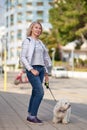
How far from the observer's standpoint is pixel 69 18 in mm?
66938

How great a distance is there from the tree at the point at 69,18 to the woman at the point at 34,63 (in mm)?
52992

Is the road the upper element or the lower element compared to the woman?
lower

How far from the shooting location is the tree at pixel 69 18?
64562 mm

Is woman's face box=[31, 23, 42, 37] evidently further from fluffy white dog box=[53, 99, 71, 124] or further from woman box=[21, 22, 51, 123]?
fluffy white dog box=[53, 99, 71, 124]

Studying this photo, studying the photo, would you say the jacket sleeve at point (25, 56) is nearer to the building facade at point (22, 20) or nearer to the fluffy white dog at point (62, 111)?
the fluffy white dog at point (62, 111)

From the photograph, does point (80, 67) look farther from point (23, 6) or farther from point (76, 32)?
point (23, 6)

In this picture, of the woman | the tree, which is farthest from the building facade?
the woman

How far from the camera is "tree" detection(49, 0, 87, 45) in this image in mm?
64562

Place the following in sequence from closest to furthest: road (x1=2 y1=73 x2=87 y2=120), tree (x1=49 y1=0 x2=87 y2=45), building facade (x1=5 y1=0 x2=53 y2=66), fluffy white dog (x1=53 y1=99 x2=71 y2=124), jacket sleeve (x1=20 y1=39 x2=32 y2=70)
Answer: jacket sleeve (x1=20 y1=39 x2=32 y2=70) → fluffy white dog (x1=53 y1=99 x2=71 y2=124) → road (x1=2 y1=73 x2=87 y2=120) → tree (x1=49 y1=0 x2=87 y2=45) → building facade (x1=5 y1=0 x2=53 y2=66)

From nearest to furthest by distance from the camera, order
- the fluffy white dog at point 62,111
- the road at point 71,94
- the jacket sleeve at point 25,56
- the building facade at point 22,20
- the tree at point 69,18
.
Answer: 1. the jacket sleeve at point 25,56
2. the fluffy white dog at point 62,111
3. the road at point 71,94
4. the tree at point 69,18
5. the building facade at point 22,20

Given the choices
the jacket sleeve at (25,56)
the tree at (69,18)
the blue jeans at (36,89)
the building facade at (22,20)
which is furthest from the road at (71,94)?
the building facade at (22,20)

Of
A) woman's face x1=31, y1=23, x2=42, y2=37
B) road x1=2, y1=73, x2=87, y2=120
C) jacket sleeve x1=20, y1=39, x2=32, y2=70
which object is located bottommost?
road x1=2, y1=73, x2=87, y2=120

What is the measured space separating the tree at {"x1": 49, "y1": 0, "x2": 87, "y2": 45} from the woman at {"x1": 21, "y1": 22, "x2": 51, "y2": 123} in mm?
52992

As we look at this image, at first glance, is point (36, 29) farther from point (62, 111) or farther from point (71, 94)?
point (71, 94)
